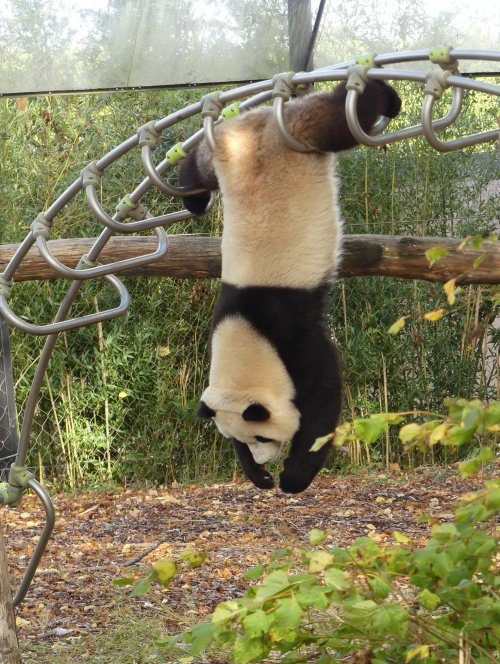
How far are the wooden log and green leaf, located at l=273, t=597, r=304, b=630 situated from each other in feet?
9.25

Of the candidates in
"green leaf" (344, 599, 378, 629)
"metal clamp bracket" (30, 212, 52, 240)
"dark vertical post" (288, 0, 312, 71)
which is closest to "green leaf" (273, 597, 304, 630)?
"green leaf" (344, 599, 378, 629)

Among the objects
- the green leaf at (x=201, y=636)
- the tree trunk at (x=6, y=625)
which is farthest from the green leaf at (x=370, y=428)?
the tree trunk at (x=6, y=625)

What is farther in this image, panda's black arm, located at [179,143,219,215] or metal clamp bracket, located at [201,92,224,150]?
panda's black arm, located at [179,143,219,215]

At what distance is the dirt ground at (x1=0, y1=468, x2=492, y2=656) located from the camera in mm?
3871

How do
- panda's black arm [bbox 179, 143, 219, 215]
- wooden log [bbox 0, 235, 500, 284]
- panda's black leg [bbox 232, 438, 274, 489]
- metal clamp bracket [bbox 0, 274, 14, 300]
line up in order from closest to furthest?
1. panda's black arm [bbox 179, 143, 219, 215]
2. metal clamp bracket [bbox 0, 274, 14, 300]
3. panda's black leg [bbox 232, 438, 274, 489]
4. wooden log [bbox 0, 235, 500, 284]

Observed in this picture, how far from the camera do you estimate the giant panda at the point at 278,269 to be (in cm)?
Result: 238

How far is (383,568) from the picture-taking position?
1707mm

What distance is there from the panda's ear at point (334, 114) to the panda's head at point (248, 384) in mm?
627

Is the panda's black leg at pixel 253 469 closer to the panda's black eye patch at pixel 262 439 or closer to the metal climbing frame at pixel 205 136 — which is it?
the panda's black eye patch at pixel 262 439

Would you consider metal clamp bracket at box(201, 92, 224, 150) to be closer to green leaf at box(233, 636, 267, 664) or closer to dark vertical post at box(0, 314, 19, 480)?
green leaf at box(233, 636, 267, 664)

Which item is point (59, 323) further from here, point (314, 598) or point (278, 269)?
point (314, 598)

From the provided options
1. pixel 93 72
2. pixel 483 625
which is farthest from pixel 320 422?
pixel 93 72

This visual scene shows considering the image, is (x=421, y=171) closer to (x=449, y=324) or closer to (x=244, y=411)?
(x=449, y=324)

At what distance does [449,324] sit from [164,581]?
17.6 feet
